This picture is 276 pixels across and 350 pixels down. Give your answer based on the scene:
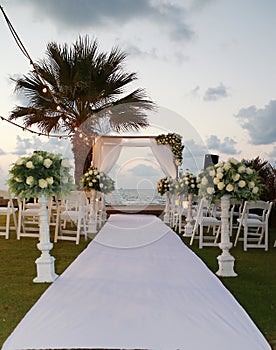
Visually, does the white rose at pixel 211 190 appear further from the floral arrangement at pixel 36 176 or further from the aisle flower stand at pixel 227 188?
the floral arrangement at pixel 36 176

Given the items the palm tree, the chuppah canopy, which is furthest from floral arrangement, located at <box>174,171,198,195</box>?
the chuppah canopy

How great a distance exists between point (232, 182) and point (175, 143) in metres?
8.11

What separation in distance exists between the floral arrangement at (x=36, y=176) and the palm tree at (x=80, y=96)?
619 cm

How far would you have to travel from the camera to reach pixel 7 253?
18.3 feet

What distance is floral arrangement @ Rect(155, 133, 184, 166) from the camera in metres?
12.4

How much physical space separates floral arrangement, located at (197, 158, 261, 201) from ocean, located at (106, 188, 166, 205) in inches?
294

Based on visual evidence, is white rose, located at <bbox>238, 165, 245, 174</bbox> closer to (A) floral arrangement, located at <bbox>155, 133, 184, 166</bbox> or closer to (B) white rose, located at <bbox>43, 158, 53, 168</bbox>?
(B) white rose, located at <bbox>43, 158, 53, 168</bbox>

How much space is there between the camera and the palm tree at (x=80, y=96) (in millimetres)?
10375

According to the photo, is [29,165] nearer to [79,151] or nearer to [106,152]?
[79,151]

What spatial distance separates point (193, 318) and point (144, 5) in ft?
20.8

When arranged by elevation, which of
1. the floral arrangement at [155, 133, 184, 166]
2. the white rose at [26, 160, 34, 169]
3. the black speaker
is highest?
the floral arrangement at [155, 133, 184, 166]

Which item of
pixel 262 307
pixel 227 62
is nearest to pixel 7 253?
pixel 262 307

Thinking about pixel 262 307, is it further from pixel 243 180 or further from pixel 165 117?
pixel 165 117

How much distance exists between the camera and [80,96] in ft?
35.1
